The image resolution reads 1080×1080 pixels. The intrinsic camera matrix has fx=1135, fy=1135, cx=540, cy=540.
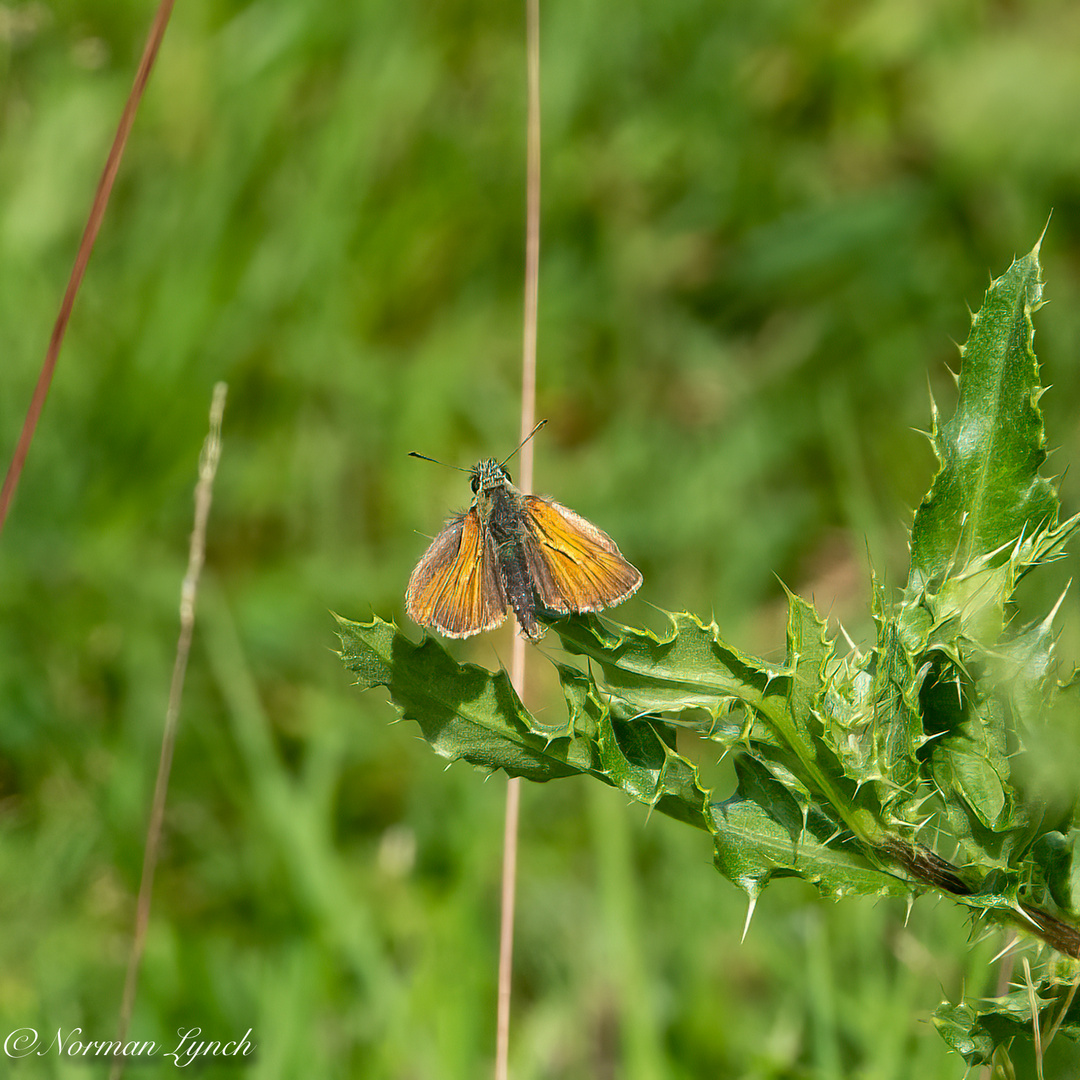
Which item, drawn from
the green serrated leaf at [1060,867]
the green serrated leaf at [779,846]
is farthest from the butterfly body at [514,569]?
the green serrated leaf at [1060,867]

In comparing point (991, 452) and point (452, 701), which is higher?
point (991, 452)

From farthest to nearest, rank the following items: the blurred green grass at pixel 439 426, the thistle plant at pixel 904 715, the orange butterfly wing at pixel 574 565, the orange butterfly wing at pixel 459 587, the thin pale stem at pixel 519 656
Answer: the blurred green grass at pixel 439 426 < the thin pale stem at pixel 519 656 < the orange butterfly wing at pixel 459 587 < the orange butterfly wing at pixel 574 565 < the thistle plant at pixel 904 715

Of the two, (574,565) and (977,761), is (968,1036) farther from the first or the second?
(574,565)

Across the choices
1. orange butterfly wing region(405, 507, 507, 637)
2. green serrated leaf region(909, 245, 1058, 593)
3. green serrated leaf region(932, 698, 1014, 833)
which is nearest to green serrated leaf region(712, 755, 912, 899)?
green serrated leaf region(932, 698, 1014, 833)

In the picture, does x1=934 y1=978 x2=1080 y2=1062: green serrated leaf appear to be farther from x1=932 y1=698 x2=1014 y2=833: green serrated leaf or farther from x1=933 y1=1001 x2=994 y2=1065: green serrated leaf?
x1=932 y1=698 x2=1014 y2=833: green serrated leaf

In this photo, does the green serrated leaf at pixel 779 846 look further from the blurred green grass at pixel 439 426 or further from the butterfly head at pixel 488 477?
the blurred green grass at pixel 439 426

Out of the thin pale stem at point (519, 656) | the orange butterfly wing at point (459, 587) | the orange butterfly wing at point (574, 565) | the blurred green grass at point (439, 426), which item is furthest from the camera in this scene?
the blurred green grass at point (439, 426)

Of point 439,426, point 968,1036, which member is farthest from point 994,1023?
point 439,426
